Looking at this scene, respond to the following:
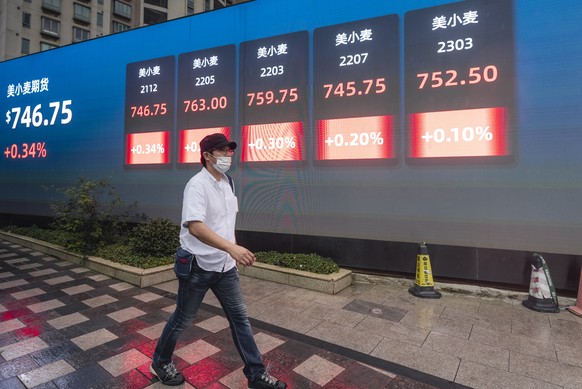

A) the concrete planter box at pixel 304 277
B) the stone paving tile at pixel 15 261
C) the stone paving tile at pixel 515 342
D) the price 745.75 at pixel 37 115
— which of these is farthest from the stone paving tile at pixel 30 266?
the stone paving tile at pixel 515 342

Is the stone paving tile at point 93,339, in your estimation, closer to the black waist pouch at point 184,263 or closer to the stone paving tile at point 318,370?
the black waist pouch at point 184,263

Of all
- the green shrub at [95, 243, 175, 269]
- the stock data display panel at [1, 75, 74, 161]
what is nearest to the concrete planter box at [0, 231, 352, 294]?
the green shrub at [95, 243, 175, 269]

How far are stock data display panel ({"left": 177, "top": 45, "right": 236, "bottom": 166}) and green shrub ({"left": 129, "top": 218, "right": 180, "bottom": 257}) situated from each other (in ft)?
5.26

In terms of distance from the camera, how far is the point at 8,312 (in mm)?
4414

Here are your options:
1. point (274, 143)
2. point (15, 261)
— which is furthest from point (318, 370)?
point (15, 261)

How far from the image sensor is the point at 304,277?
554 cm

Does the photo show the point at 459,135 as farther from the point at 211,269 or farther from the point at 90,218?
the point at 90,218

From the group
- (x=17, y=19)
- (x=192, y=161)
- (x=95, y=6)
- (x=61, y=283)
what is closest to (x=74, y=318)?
(x=61, y=283)

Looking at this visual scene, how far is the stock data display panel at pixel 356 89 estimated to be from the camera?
→ 5719 mm

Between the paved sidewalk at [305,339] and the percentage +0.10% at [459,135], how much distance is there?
2.52 m

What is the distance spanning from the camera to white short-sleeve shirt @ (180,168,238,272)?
241 centimetres

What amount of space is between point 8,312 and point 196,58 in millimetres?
5933

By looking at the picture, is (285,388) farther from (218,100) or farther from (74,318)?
(218,100)

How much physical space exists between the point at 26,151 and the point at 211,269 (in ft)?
36.3
